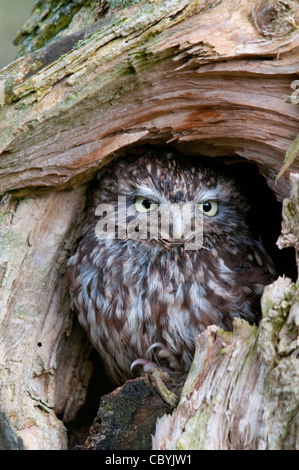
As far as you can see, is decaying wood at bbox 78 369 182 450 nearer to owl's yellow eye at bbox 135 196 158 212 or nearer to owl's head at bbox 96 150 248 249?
owl's head at bbox 96 150 248 249

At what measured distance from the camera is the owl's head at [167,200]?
10.2 ft

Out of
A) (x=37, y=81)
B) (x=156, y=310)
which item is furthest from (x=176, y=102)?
(x=156, y=310)

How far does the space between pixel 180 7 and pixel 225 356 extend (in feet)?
5.23

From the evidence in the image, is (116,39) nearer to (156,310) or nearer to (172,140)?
(172,140)

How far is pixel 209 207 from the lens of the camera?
3332 mm

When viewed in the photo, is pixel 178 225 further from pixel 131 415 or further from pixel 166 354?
pixel 131 415

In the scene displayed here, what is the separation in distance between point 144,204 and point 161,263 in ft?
1.16

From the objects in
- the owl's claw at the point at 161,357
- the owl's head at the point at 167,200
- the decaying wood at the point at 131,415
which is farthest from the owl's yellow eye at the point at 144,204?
the decaying wood at the point at 131,415

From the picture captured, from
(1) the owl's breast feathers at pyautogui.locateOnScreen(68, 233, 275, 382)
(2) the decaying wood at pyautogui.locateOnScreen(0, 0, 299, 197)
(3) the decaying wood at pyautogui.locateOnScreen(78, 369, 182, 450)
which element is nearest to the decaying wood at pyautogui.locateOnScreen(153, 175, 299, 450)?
(3) the decaying wood at pyautogui.locateOnScreen(78, 369, 182, 450)

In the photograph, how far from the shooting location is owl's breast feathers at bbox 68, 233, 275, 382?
123 inches

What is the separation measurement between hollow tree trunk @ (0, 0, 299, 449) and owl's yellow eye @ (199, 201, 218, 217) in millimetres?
303

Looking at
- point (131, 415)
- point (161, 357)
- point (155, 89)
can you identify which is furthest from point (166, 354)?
point (155, 89)
